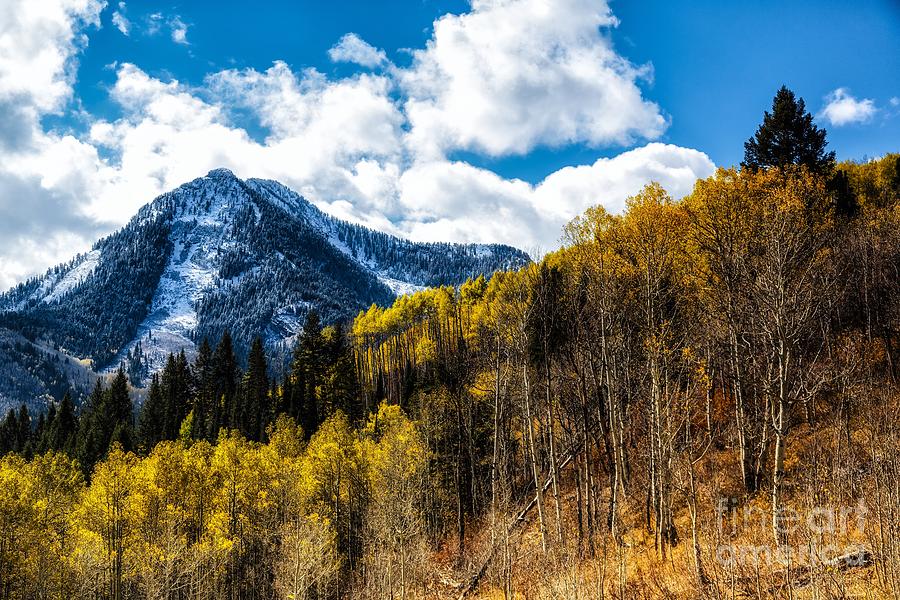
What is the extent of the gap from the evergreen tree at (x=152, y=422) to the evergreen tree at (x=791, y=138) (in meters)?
74.9

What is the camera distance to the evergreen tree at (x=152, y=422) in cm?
6975

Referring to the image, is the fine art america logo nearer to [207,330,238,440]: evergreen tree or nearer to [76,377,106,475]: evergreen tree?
[207,330,238,440]: evergreen tree

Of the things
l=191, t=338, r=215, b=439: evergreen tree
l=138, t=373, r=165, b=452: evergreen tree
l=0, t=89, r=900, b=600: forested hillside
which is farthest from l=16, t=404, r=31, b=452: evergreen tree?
l=0, t=89, r=900, b=600: forested hillside

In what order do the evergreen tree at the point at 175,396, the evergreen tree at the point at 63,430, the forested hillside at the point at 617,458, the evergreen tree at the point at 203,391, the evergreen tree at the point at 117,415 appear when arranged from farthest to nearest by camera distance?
the evergreen tree at the point at 63,430, the evergreen tree at the point at 175,396, the evergreen tree at the point at 203,391, the evergreen tree at the point at 117,415, the forested hillside at the point at 617,458

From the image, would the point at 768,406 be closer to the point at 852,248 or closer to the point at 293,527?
the point at 852,248

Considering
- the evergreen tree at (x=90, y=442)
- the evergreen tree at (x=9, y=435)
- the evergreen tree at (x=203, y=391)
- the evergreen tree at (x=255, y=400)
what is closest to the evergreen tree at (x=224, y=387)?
the evergreen tree at (x=203, y=391)

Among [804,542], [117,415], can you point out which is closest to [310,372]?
[117,415]

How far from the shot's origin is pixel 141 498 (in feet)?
124

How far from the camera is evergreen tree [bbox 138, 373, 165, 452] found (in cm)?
6975

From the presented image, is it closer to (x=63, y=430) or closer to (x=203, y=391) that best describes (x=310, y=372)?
(x=203, y=391)

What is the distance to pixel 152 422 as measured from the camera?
235 feet

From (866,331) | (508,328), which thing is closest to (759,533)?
(508,328)

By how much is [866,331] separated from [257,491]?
1570 inches

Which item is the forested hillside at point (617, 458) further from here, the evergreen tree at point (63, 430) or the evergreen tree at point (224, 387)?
the evergreen tree at point (63, 430)
